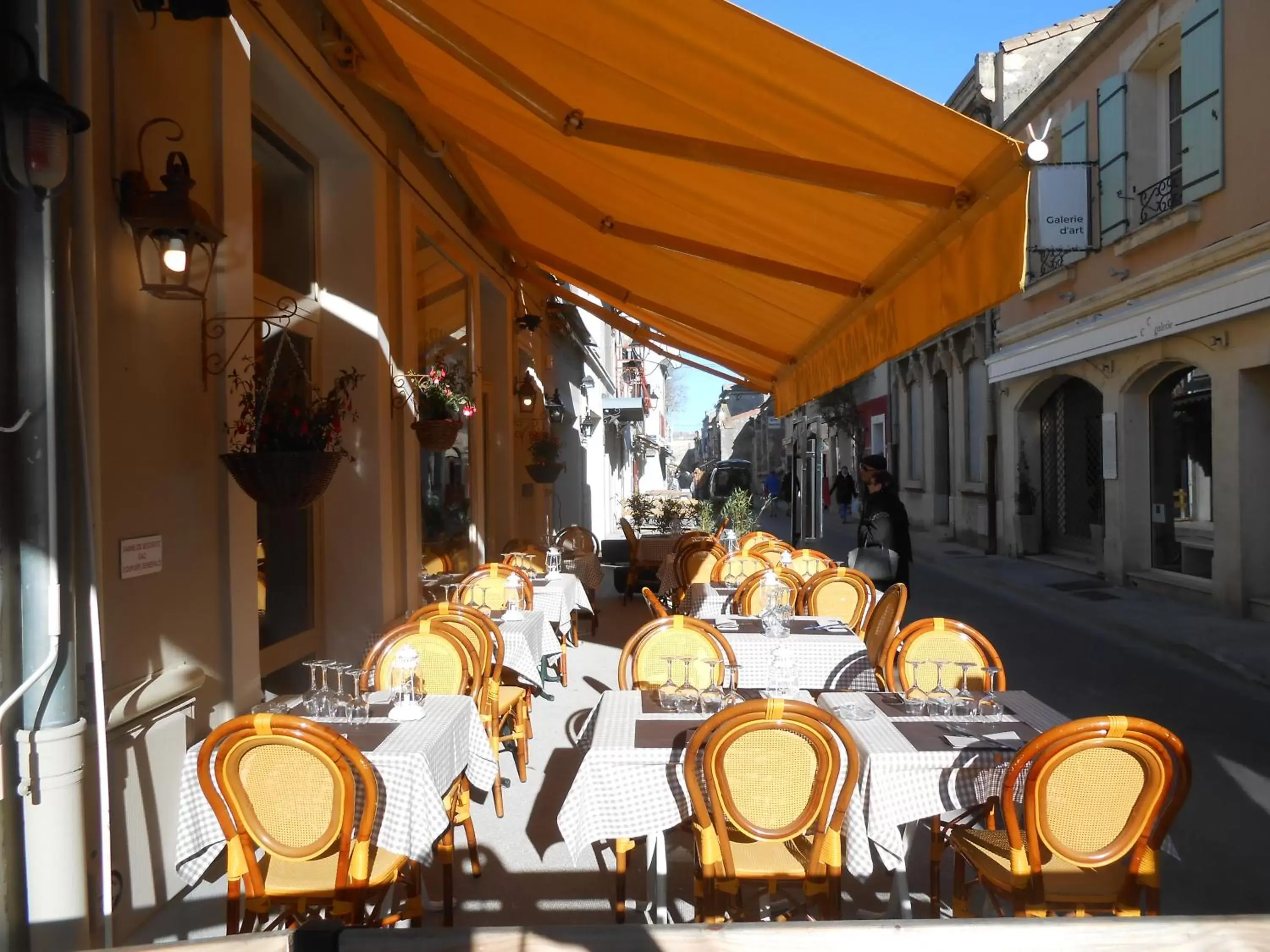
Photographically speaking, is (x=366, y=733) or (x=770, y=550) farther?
(x=770, y=550)

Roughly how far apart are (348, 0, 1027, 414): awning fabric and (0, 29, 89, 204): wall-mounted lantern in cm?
174

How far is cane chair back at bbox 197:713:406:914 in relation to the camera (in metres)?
2.51

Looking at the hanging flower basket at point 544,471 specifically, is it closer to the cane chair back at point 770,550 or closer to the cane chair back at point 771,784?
the cane chair back at point 770,550

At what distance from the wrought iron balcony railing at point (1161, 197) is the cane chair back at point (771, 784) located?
9.99 meters

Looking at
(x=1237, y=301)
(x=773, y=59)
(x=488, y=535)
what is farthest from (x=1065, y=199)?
(x=773, y=59)

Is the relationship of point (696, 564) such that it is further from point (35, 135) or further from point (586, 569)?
point (35, 135)

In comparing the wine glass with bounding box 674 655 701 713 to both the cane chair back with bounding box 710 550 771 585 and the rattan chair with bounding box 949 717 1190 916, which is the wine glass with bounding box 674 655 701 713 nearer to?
the rattan chair with bounding box 949 717 1190 916

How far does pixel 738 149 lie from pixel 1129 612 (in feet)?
27.4

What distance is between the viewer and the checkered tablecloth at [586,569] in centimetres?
903

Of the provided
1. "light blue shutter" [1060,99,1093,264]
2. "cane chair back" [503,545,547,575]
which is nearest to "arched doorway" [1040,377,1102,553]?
"light blue shutter" [1060,99,1093,264]

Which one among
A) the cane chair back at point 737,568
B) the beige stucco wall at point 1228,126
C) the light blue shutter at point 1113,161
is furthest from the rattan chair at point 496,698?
the light blue shutter at point 1113,161

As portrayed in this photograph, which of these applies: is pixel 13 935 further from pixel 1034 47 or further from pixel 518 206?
pixel 1034 47

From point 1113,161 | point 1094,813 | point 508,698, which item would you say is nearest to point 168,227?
point 508,698

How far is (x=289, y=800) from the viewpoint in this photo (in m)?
2.61
